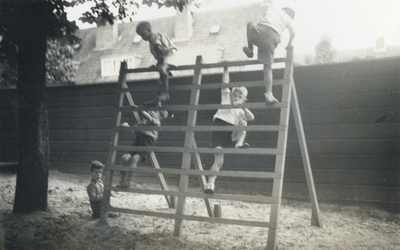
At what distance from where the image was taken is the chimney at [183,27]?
27.3 ft

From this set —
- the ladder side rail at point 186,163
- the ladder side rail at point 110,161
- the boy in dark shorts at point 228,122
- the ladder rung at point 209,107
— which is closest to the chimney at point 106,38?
the ladder side rail at point 110,161

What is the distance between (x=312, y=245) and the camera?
3559mm

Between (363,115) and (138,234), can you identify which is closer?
(138,234)

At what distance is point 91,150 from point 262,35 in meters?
5.05

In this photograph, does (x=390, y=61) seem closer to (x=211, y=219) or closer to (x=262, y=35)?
(x=262, y=35)

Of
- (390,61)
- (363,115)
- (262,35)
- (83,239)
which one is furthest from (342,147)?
(83,239)

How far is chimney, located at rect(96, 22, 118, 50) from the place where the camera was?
9859 millimetres

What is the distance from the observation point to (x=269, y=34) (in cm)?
343

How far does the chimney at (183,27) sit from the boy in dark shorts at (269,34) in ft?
16.2

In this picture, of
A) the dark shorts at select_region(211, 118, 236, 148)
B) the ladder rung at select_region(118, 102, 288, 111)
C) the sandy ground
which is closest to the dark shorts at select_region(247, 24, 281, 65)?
the ladder rung at select_region(118, 102, 288, 111)

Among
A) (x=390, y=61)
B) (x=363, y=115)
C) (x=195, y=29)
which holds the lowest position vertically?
(x=363, y=115)

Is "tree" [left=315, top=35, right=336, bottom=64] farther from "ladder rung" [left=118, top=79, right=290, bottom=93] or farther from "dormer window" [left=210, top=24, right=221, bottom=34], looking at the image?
"ladder rung" [left=118, top=79, right=290, bottom=93]

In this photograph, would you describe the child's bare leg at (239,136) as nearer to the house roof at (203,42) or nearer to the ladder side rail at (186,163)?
the ladder side rail at (186,163)

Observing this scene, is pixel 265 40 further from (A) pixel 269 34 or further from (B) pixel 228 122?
(B) pixel 228 122
